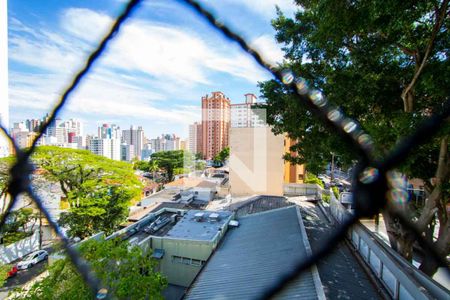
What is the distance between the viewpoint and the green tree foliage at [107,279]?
12.4 ft

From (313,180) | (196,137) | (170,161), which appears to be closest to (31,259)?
(313,180)

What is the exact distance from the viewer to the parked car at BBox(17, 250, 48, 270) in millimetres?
9872

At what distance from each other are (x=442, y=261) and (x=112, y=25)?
0.77 metres

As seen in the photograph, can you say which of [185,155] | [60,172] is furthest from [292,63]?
[185,155]

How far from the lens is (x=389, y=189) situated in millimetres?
413

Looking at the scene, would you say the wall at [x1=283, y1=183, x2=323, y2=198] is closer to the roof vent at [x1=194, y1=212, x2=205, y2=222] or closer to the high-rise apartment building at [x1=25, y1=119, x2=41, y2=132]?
the roof vent at [x1=194, y1=212, x2=205, y2=222]

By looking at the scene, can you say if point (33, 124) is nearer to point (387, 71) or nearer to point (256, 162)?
point (387, 71)

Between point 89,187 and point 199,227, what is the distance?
506 centimetres

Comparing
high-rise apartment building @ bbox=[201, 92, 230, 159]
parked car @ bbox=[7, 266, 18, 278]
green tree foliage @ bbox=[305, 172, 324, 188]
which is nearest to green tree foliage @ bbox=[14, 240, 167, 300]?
parked car @ bbox=[7, 266, 18, 278]

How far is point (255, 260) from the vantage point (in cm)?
599

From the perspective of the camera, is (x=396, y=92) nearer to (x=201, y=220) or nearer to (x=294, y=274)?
(x=294, y=274)

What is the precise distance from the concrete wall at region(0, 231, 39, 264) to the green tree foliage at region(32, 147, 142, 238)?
2.93 m

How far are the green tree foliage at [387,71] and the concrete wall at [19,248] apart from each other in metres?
12.5

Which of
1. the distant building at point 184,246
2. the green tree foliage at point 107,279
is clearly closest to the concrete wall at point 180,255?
the distant building at point 184,246
